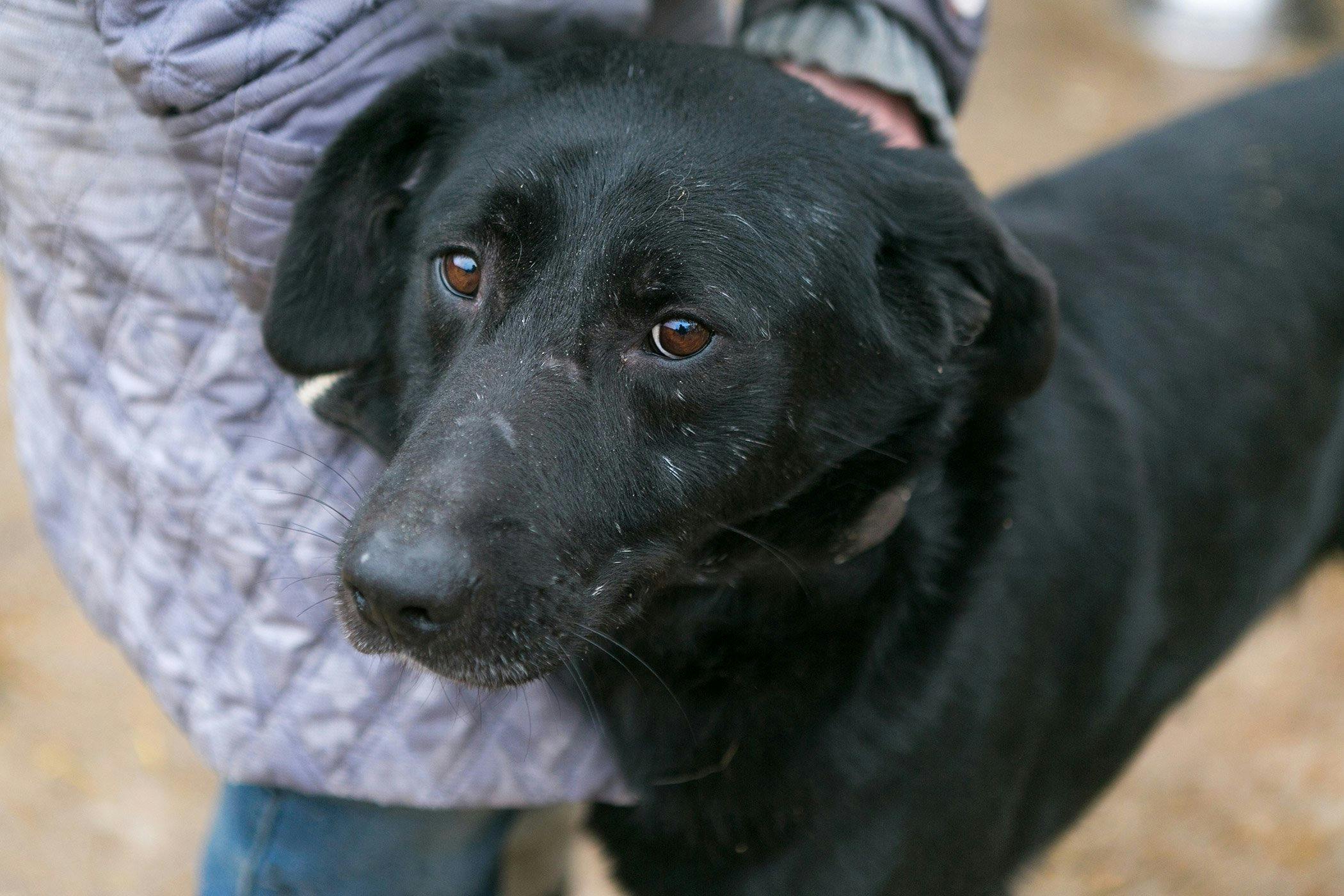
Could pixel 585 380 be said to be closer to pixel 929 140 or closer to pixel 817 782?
pixel 817 782

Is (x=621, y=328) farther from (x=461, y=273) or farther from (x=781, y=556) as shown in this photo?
(x=781, y=556)

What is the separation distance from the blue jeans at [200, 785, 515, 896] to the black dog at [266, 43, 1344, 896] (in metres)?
0.29

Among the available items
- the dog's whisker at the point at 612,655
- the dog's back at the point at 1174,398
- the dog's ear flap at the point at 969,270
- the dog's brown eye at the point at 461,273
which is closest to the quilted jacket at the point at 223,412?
the dog's whisker at the point at 612,655

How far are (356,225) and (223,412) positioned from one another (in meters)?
0.31

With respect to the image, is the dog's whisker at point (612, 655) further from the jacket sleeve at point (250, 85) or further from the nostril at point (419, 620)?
the jacket sleeve at point (250, 85)

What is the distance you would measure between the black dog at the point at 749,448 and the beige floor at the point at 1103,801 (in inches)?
Answer: 41.9

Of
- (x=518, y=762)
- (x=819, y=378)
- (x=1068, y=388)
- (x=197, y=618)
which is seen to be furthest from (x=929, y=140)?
(x=197, y=618)

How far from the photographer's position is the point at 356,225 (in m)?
1.70

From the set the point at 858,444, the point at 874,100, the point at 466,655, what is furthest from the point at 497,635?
the point at 874,100

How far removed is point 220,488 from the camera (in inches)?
65.0

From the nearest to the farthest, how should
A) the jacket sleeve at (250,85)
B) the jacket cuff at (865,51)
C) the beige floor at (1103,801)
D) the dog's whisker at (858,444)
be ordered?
1. the jacket sleeve at (250,85)
2. the dog's whisker at (858,444)
3. the jacket cuff at (865,51)
4. the beige floor at (1103,801)

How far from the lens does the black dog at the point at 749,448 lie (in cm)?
152

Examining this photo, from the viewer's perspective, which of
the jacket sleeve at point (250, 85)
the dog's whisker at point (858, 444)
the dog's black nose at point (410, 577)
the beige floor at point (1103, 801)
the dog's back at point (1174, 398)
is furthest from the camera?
the beige floor at point (1103, 801)

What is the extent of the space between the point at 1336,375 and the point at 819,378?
1.28m
